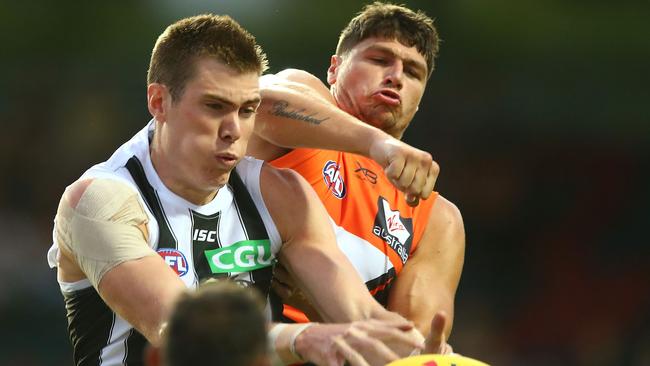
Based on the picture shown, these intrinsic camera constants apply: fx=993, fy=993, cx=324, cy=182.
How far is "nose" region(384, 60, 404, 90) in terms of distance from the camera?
4738 millimetres

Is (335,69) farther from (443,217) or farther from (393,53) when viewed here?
(443,217)

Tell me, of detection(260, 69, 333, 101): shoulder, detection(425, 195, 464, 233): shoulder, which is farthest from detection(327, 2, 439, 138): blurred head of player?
detection(425, 195, 464, 233): shoulder

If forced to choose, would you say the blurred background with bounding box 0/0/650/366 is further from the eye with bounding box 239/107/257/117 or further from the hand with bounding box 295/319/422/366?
the hand with bounding box 295/319/422/366

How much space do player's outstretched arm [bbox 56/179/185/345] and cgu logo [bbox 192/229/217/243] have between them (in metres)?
0.22

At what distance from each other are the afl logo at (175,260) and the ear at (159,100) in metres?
0.45

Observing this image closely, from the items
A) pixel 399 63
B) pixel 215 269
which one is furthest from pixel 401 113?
pixel 215 269

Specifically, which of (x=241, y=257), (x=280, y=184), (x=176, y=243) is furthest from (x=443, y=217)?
(x=176, y=243)

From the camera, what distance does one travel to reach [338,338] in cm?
277

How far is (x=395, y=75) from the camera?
475 centimetres

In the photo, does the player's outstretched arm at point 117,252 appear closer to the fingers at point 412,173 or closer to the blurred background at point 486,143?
the fingers at point 412,173

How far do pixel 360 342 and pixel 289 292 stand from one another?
1.11m

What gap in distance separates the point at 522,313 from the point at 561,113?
1928mm

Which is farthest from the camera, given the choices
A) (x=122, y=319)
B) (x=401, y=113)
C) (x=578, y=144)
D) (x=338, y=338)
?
(x=578, y=144)

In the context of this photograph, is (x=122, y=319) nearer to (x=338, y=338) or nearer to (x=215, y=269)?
(x=215, y=269)
